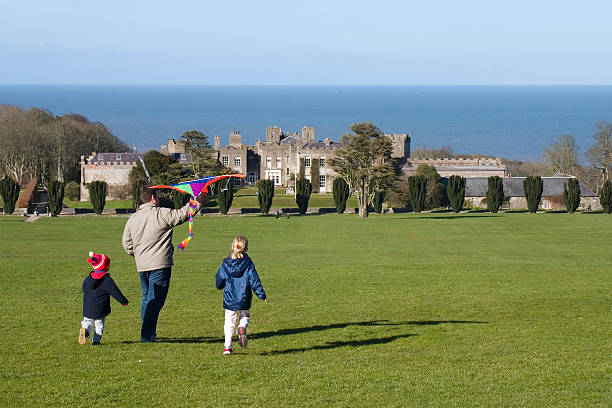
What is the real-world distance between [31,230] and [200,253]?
21682mm

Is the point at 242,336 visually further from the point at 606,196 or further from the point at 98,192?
the point at 606,196

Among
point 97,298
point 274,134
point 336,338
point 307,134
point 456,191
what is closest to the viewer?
point 97,298

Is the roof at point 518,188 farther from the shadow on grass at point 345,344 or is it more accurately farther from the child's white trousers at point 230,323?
the child's white trousers at point 230,323

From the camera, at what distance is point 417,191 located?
72.6 meters

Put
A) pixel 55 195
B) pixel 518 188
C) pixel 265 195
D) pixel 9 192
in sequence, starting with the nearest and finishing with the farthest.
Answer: pixel 55 195 < pixel 9 192 < pixel 265 195 < pixel 518 188

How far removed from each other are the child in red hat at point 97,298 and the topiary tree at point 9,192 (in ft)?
199

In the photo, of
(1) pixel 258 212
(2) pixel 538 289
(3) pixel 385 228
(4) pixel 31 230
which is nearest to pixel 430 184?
(1) pixel 258 212

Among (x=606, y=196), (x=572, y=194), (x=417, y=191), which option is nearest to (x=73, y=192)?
(x=417, y=191)

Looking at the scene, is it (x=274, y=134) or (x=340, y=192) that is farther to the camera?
(x=274, y=134)

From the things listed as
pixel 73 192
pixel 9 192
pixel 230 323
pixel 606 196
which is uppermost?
pixel 606 196

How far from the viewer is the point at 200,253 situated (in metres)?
34.2

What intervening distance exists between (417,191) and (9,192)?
3494 centimetres

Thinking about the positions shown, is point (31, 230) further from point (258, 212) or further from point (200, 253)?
point (258, 212)

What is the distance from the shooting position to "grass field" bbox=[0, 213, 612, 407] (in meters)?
9.84
